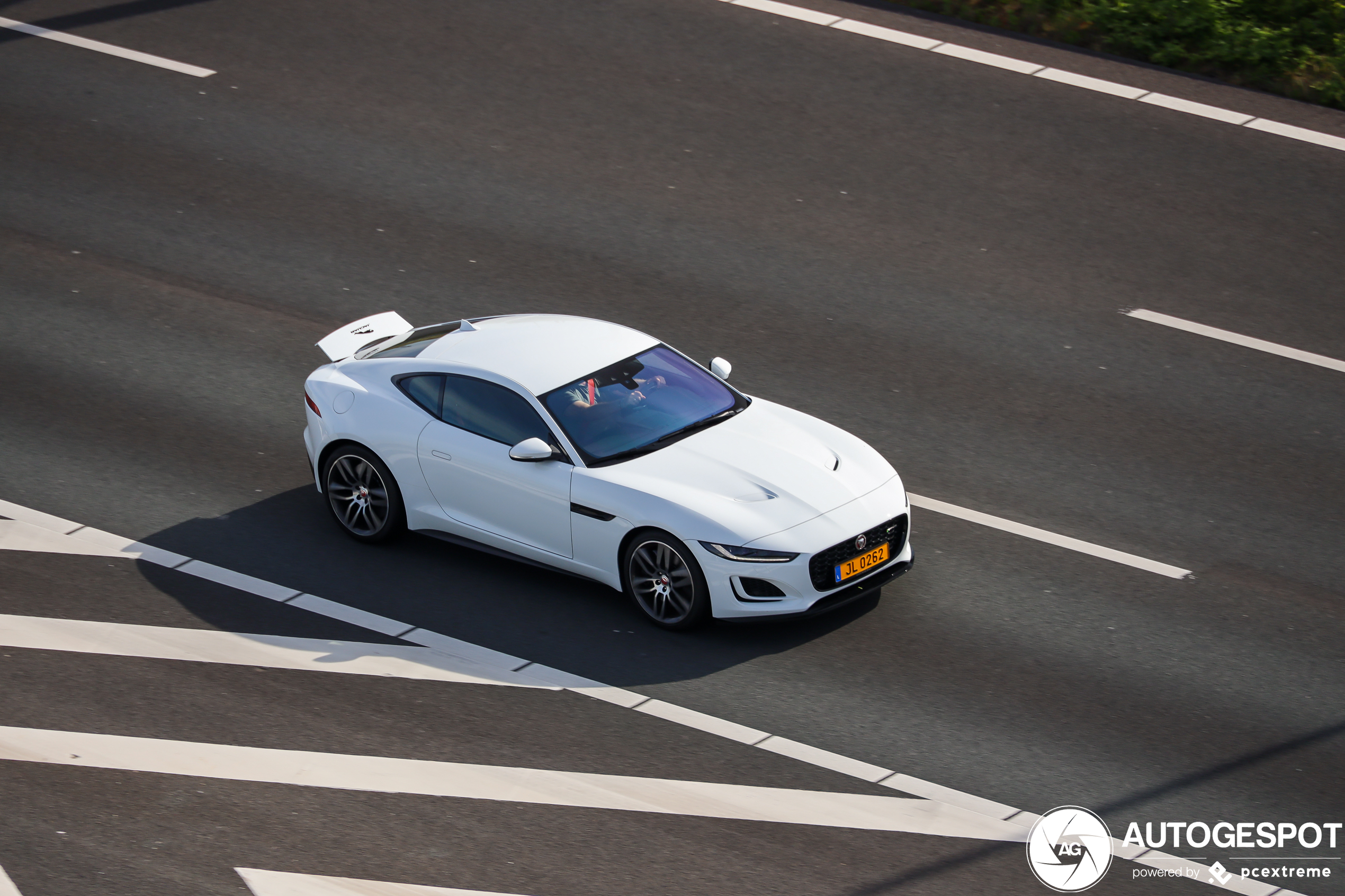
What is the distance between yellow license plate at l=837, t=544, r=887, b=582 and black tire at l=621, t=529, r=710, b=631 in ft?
2.64

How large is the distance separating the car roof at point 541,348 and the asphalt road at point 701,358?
1.32 meters

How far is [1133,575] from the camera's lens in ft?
35.1

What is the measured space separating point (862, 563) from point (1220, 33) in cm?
983

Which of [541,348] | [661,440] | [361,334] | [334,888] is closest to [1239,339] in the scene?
[661,440]

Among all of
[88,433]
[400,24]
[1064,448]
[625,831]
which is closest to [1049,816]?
[625,831]

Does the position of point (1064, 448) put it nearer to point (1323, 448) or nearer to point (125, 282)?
point (1323, 448)

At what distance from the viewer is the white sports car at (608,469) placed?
9883mm

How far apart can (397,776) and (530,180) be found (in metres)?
7.93

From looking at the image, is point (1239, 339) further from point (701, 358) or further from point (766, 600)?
point (766, 600)

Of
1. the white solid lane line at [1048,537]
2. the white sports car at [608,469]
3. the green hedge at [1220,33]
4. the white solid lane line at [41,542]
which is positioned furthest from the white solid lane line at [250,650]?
the green hedge at [1220,33]

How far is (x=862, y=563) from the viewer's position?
33.0 feet

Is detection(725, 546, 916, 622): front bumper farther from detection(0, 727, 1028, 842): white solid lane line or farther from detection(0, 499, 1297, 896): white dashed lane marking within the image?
detection(0, 727, 1028, 842): white solid lane line

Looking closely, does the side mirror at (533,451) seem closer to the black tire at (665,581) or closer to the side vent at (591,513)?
the side vent at (591,513)

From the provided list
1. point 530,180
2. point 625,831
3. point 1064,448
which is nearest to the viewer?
point 625,831
